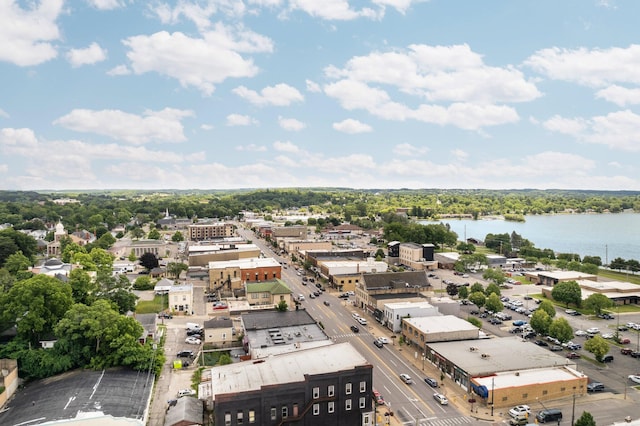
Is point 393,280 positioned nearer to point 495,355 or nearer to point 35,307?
point 495,355

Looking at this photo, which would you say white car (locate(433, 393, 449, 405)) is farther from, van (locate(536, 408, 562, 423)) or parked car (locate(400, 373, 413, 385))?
van (locate(536, 408, 562, 423))

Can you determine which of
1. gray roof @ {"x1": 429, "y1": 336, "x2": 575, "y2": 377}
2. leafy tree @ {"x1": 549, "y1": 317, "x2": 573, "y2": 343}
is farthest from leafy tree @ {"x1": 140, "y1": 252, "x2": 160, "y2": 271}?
leafy tree @ {"x1": 549, "y1": 317, "x2": 573, "y2": 343}

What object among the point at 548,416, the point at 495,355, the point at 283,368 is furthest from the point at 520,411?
the point at 283,368

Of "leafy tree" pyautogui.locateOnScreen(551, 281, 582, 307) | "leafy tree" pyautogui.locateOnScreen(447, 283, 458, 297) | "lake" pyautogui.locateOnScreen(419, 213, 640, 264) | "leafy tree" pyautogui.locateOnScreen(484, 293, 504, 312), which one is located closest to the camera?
"leafy tree" pyautogui.locateOnScreen(484, 293, 504, 312)

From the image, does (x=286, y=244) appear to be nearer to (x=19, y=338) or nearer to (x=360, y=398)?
(x=19, y=338)

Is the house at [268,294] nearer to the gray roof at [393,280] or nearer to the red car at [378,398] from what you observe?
the gray roof at [393,280]

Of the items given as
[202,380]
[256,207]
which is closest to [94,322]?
[202,380]

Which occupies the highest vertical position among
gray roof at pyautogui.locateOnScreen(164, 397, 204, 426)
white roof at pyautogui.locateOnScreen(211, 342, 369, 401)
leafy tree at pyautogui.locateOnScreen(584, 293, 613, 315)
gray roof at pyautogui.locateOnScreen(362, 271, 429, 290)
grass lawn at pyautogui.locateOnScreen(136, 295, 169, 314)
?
gray roof at pyautogui.locateOnScreen(362, 271, 429, 290)

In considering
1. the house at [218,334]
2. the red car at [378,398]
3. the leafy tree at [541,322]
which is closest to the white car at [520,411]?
the red car at [378,398]
